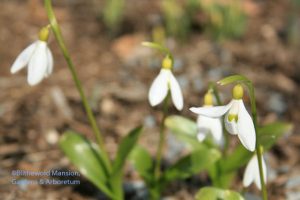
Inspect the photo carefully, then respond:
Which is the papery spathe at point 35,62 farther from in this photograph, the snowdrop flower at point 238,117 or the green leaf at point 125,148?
the snowdrop flower at point 238,117

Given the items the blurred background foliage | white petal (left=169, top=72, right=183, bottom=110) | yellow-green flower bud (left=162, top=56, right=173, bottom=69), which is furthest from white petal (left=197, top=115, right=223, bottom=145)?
the blurred background foliage

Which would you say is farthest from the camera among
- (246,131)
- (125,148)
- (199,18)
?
(199,18)

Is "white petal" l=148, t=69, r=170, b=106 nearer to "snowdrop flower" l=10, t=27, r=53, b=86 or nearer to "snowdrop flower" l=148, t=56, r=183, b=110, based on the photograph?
"snowdrop flower" l=148, t=56, r=183, b=110

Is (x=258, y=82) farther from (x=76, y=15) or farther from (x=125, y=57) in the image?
(x=76, y=15)

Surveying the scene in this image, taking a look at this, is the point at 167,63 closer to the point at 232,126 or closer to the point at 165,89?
the point at 165,89

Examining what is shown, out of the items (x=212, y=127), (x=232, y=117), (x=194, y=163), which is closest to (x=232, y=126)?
(x=232, y=117)

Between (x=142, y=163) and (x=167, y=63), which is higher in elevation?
(x=167, y=63)
